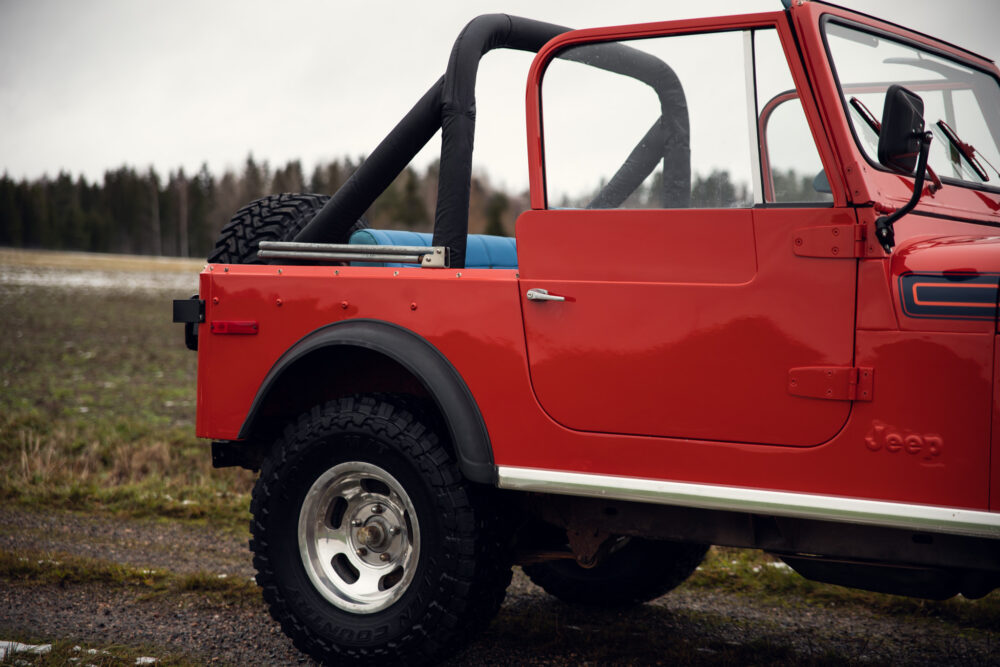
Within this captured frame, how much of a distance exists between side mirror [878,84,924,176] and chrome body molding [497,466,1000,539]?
0.99 m

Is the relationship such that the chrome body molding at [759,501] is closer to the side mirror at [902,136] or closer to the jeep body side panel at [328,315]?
the jeep body side panel at [328,315]

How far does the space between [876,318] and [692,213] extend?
640 millimetres

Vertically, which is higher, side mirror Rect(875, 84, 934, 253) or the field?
side mirror Rect(875, 84, 934, 253)

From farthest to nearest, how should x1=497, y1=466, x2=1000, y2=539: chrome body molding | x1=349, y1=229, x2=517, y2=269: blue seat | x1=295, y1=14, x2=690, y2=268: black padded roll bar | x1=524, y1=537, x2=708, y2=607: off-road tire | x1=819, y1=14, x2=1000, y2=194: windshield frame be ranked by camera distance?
x1=524, y1=537, x2=708, y2=607: off-road tire
x1=349, y1=229, x2=517, y2=269: blue seat
x1=295, y1=14, x2=690, y2=268: black padded roll bar
x1=819, y1=14, x2=1000, y2=194: windshield frame
x1=497, y1=466, x2=1000, y2=539: chrome body molding

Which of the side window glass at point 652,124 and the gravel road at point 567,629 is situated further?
the gravel road at point 567,629

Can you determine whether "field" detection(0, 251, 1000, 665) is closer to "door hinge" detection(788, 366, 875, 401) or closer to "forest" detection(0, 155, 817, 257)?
"door hinge" detection(788, 366, 875, 401)

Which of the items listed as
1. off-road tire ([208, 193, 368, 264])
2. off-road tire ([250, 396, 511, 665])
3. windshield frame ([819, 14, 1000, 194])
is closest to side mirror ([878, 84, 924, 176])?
windshield frame ([819, 14, 1000, 194])

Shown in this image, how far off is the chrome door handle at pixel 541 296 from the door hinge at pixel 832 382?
0.78 meters

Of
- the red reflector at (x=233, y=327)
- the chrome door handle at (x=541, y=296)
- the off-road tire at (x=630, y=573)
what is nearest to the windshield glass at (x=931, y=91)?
the chrome door handle at (x=541, y=296)

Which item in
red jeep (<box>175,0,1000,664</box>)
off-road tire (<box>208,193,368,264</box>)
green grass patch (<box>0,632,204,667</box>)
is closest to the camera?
red jeep (<box>175,0,1000,664</box>)

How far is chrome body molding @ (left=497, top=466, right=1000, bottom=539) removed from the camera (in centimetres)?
257

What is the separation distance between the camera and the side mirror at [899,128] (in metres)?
2.60

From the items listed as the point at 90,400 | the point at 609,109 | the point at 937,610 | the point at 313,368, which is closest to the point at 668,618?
the point at 937,610

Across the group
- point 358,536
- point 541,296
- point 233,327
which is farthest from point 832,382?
point 233,327
